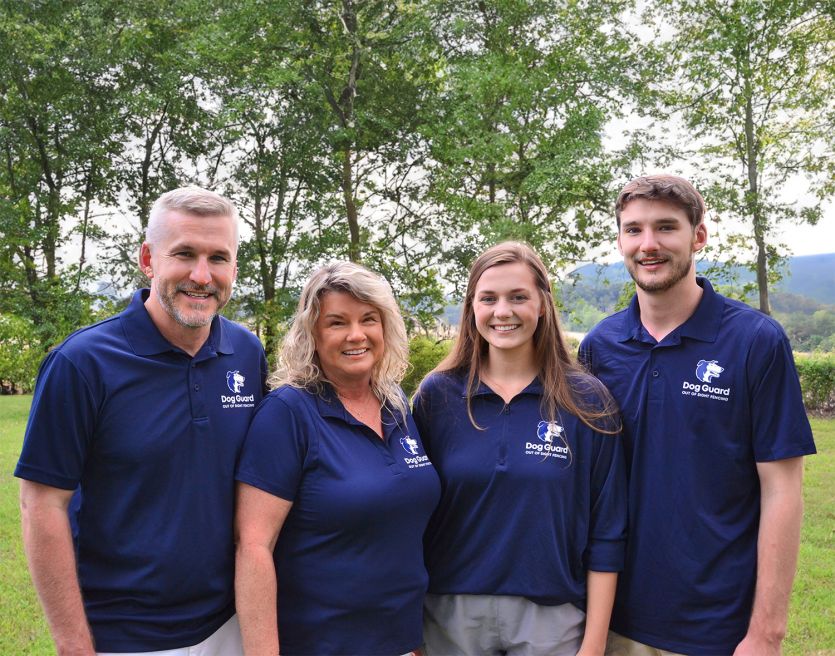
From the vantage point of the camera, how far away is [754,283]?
17.2 metres

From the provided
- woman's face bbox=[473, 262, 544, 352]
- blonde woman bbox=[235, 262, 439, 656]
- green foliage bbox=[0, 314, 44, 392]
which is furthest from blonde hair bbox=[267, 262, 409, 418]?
green foliage bbox=[0, 314, 44, 392]

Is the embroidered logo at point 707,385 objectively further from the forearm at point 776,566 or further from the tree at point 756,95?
the tree at point 756,95

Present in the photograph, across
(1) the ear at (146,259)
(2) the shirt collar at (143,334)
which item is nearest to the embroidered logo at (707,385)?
(2) the shirt collar at (143,334)

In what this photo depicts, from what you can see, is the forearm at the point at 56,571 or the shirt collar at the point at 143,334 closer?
the forearm at the point at 56,571

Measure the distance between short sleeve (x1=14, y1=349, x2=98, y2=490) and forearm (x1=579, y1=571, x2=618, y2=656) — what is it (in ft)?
5.93

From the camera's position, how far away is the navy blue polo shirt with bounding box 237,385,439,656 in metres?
2.66

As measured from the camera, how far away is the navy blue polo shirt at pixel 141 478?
2.54 meters

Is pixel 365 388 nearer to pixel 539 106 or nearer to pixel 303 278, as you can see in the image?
pixel 539 106

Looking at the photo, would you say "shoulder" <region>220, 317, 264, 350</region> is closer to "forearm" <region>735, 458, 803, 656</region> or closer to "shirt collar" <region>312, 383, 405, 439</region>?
"shirt collar" <region>312, 383, 405, 439</region>

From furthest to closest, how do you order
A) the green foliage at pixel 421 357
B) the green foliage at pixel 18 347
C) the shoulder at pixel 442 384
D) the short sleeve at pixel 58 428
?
the green foliage at pixel 18 347 → the green foliage at pixel 421 357 → the shoulder at pixel 442 384 → the short sleeve at pixel 58 428

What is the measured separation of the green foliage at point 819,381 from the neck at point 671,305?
14727 millimetres

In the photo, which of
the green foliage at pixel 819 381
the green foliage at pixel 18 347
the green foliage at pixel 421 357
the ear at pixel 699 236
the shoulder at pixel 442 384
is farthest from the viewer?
the green foliage at pixel 18 347

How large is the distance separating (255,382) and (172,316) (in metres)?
0.41

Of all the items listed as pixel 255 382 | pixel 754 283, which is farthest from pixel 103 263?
pixel 255 382
